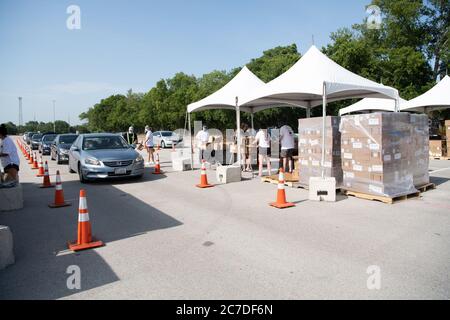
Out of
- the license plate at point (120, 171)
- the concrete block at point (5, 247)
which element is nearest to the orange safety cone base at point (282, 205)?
the concrete block at point (5, 247)

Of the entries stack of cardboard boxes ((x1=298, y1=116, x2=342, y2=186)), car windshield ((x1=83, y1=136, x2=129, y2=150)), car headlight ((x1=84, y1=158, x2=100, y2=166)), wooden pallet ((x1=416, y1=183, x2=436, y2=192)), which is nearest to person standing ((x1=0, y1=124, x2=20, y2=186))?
car headlight ((x1=84, y1=158, x2=100, y2=166))

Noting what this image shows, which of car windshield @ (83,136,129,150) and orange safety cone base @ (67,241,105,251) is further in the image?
car windshield @ (83,136,129,150)

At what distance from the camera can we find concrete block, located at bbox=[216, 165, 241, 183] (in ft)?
36.4

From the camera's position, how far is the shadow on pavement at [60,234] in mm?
4023

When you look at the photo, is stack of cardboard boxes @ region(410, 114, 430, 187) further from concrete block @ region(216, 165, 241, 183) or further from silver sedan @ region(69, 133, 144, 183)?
silver sedan @ region(69, 133, 144, 183)

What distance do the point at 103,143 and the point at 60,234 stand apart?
22.8 ft

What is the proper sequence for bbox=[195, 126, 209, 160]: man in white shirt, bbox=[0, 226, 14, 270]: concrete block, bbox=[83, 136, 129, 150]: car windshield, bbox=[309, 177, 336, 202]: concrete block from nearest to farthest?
bbox=[0, 226, 14, 270]: concrete block, bbox=[309, 177, 336, 202]: concrete block, bbox=[83, 136, 129, 150]: car windshield, bbox=[195, 126, 209, 160]: man in white shirt

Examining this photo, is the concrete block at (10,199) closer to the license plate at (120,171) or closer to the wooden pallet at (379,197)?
the license plate at (120,171)

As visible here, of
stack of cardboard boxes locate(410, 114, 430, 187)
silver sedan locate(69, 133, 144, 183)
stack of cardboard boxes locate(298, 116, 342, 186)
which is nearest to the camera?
stack of cardboard boxes locate(298, 116, 342, 186)

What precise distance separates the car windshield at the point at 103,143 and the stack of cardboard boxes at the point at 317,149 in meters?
6.45

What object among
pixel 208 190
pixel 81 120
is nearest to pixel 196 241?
pixel 208 190

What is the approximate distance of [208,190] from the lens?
32.4ft

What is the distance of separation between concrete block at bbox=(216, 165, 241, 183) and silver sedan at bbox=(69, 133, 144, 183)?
2.70 m
